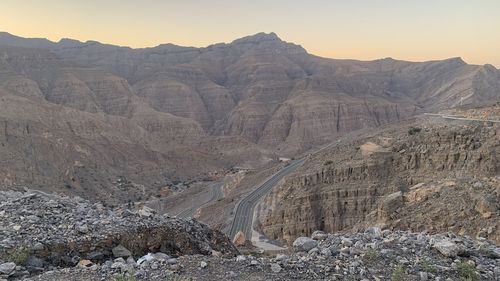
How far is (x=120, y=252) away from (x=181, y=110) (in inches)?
5739

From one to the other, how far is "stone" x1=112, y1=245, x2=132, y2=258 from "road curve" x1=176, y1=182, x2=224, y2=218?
44336mm

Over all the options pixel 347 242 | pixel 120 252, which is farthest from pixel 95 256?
pixel 347 242

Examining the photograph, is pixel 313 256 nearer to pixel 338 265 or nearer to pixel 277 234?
pixel 338 265

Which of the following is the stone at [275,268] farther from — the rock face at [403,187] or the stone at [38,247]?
the rock face at [403,187]

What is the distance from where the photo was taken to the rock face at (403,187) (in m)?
25.4

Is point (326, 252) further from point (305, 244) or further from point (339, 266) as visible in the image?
point (305, 244)

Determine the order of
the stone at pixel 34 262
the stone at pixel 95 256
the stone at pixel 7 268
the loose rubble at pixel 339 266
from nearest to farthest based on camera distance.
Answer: the loose rubble at pixel 339 266, the stone at pixel 7 268, the stone at pixel 34 262, the stone at pixel 95 256

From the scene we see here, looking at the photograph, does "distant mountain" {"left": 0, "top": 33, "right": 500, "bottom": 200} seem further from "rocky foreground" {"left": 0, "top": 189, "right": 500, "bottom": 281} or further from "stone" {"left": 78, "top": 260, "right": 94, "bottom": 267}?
"stone" {"left": 78, "top": 260, "right": 94, "bottom": 267}

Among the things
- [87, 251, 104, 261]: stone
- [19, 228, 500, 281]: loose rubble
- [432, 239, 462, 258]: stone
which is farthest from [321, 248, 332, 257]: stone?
[87, 251, 104, 261]: stone

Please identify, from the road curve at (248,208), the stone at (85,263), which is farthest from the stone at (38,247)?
the road curve at (248,208)

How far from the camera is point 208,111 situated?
529ft

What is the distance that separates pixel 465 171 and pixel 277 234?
15.5 meters

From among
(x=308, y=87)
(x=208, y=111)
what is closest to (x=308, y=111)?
(x=308, y=87)

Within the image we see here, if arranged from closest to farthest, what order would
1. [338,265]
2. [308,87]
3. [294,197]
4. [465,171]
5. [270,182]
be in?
1. [338,265]
2. [465,171]
3. [294,197]
4. [270,182]
5. [308,87]
